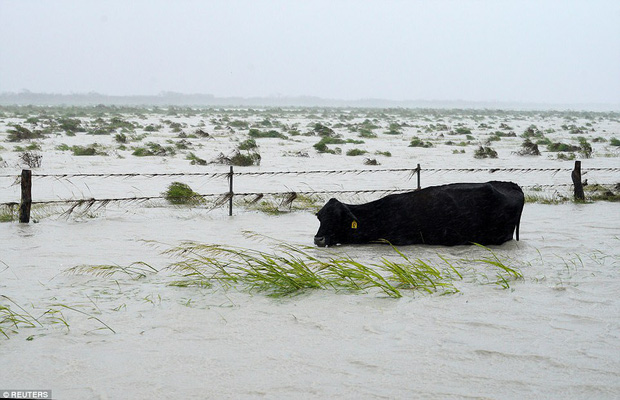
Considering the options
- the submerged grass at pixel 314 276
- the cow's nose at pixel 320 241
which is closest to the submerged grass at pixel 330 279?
the submerged grass at pixel 314 276

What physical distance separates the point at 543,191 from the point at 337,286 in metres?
9.24

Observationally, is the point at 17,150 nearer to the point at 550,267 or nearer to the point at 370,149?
→ the point at 370,149

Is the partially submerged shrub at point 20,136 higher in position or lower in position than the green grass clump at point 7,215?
higher

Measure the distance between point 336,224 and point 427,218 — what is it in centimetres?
120

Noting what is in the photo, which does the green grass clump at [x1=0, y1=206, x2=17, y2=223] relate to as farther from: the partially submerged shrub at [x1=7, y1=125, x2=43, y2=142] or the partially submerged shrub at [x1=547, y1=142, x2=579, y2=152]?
the partially submerged shrub at [x1=547, y1=142, x2=579, y2=152]

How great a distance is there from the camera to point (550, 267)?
716cm

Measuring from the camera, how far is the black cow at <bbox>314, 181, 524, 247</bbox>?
27.1 ft

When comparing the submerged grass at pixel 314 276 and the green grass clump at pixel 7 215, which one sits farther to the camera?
the green grass clump at pixel 7 215

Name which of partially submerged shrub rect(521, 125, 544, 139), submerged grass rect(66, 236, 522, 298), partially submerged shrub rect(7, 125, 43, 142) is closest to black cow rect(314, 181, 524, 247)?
submerged grass rect(66, 236, 522, 298)

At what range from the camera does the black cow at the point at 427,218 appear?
27.1 ft

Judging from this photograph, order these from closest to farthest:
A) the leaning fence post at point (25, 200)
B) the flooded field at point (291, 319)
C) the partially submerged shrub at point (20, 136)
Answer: the flooded field at point (291, 319) < the leaning fence post at point (25, 200) < the partially submerged shrub at point (20, 136)

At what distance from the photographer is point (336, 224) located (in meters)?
8.25

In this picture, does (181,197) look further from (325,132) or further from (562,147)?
(325,132)

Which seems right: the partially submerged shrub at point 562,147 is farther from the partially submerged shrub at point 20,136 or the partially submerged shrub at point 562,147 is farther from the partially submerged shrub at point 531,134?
the partially submerged shrub at point 20,136
